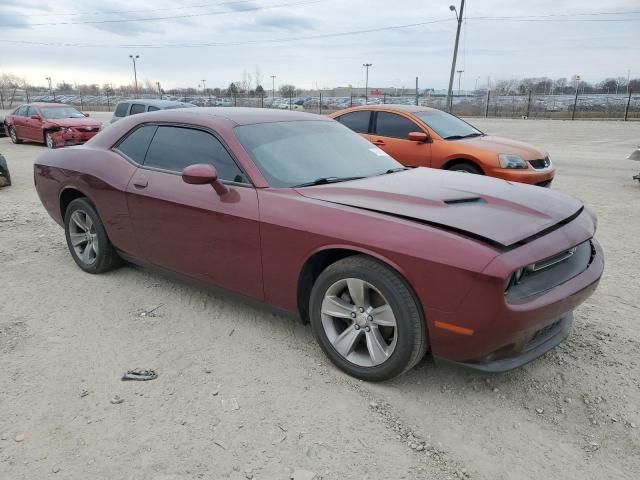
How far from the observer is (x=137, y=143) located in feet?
13.6

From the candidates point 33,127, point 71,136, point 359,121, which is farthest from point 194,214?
point 33,127

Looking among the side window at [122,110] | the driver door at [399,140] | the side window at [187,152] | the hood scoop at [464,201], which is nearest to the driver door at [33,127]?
the side window at [122,110]

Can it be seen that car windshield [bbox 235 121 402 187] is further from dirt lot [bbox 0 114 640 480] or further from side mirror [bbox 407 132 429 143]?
side mirror [bbox 407 132 429 143]

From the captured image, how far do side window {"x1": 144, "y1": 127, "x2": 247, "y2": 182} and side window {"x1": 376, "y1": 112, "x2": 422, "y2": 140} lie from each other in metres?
4.90

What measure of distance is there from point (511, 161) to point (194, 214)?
17.3 feet

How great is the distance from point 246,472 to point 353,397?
770 millimetres

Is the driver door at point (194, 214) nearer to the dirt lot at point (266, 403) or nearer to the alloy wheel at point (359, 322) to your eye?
the dirt lot at point (266, 403)

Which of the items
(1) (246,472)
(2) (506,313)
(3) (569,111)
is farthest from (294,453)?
(3) (569,111)

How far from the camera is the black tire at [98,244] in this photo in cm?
444

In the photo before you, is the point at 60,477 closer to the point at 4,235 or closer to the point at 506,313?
the point at 506,313

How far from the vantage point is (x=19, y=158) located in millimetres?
13234

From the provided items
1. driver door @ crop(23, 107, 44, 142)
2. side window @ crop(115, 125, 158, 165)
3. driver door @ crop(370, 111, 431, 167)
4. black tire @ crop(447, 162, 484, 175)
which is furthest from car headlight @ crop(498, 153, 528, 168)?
driver door @ crop(23, 107, 44, 142)

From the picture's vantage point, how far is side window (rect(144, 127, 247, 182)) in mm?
3422

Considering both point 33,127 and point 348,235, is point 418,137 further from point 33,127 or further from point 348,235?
point 33,127
